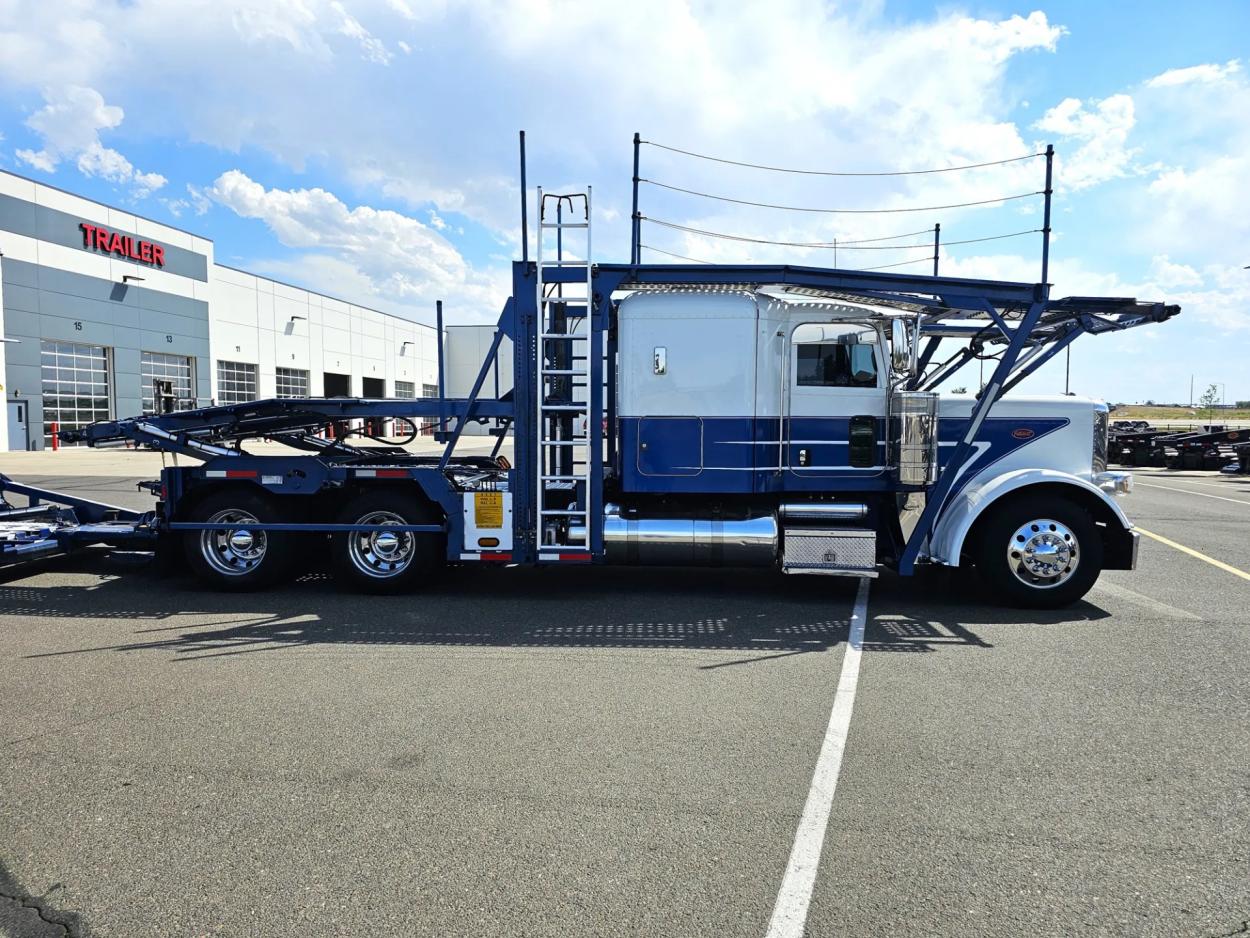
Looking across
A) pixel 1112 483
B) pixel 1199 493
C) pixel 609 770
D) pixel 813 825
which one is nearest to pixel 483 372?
pixel 609 770

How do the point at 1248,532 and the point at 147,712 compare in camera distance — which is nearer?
the point at 147,712

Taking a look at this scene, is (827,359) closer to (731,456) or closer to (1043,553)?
(731,456)

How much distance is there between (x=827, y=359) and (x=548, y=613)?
339 centimetres

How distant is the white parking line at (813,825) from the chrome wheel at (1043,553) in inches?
99.5

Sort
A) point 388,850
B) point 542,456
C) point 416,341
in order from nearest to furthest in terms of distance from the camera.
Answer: point 388,850 < point 542,456 < point 416,341

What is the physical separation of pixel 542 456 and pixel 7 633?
4.33m

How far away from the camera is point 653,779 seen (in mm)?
3762

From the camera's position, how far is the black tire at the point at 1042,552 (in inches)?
275

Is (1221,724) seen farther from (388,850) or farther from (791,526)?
(388,850)

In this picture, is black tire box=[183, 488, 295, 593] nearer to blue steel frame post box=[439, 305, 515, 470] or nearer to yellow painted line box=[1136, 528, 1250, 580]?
blue steel frame post box=[439, 305, 515, 470]

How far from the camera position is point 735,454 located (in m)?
7.36

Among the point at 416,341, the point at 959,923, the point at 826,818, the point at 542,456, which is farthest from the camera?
the point at 416,341

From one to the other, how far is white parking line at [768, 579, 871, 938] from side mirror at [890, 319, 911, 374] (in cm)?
317

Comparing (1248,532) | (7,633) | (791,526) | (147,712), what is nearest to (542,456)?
(791,526)
